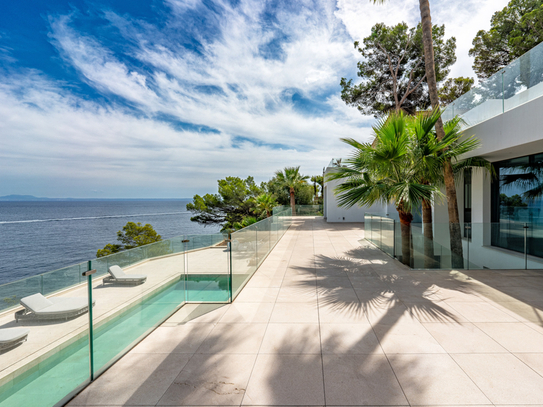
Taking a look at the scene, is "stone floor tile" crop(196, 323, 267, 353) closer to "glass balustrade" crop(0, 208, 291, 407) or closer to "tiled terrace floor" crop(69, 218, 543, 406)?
"tiled terrace floor" crop(69, 218, 543, 406)

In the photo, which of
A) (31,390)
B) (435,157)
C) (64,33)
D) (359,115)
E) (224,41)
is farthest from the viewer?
(359,115)

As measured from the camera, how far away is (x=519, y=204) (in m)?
8.14

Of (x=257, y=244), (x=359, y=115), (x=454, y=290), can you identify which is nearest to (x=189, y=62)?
(x=359, y=115)

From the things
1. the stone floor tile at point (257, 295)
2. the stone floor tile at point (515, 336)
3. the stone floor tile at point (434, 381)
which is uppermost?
the stone floor tile at point (515, 336)

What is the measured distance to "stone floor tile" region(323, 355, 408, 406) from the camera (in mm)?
2594

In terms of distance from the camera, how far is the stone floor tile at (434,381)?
256cm

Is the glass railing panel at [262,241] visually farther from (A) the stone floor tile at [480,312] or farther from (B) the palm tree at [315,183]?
(B) the palm tree at [315,183]

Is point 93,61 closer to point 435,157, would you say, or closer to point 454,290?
point 435,157

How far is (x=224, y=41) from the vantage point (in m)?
15.3

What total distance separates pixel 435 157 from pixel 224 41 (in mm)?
12637

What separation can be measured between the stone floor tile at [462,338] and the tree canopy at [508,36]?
17.9 meters

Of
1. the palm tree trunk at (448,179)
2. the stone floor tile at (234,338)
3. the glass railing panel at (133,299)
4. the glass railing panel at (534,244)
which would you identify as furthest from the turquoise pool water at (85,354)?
the glass railing panel at (534,244)

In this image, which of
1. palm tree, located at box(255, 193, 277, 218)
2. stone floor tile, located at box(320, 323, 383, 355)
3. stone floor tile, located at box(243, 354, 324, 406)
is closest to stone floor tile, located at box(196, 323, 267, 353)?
stone floor tile, located at box(243, 354, 324, 406)

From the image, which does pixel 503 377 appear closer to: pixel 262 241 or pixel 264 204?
pixel 262 241
